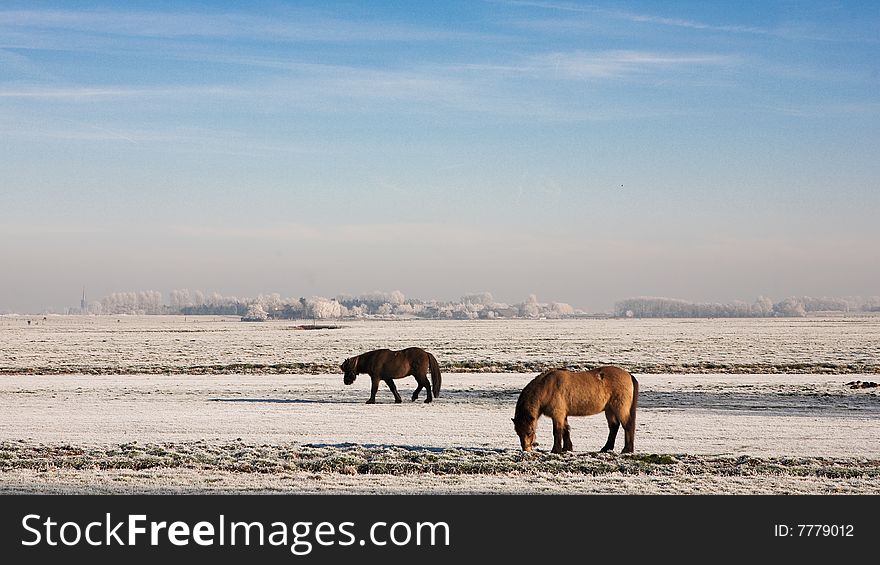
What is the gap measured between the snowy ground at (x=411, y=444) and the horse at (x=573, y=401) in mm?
442

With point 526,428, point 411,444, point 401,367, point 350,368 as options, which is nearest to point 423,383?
point 401,367

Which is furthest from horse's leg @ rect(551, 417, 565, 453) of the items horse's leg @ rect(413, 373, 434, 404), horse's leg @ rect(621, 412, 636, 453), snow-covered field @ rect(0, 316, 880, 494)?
horse's leg @ rect(413, 373, 434, 404)

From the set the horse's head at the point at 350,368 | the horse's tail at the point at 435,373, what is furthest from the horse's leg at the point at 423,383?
the horse's head at the point at 350,368

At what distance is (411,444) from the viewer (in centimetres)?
1759

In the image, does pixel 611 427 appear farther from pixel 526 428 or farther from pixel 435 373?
pixel 435 373

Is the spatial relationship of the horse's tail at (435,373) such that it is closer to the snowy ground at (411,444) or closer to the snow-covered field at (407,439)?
the snow-covered field at (407,439)

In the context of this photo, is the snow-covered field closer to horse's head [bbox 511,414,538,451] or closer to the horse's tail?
horse's head [bbox 511,414,538,451]

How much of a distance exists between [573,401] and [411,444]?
350cm

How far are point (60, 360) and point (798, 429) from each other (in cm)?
4406

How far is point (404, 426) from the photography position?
68.1 ft

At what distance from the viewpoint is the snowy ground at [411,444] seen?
1350cm

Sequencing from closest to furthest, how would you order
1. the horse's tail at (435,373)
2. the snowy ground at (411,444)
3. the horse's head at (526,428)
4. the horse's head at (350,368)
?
the snowy ground at (411,444)
the horse's head at (526,428)
the horse's tail at (435,373)
the horse's head at (350,368)
